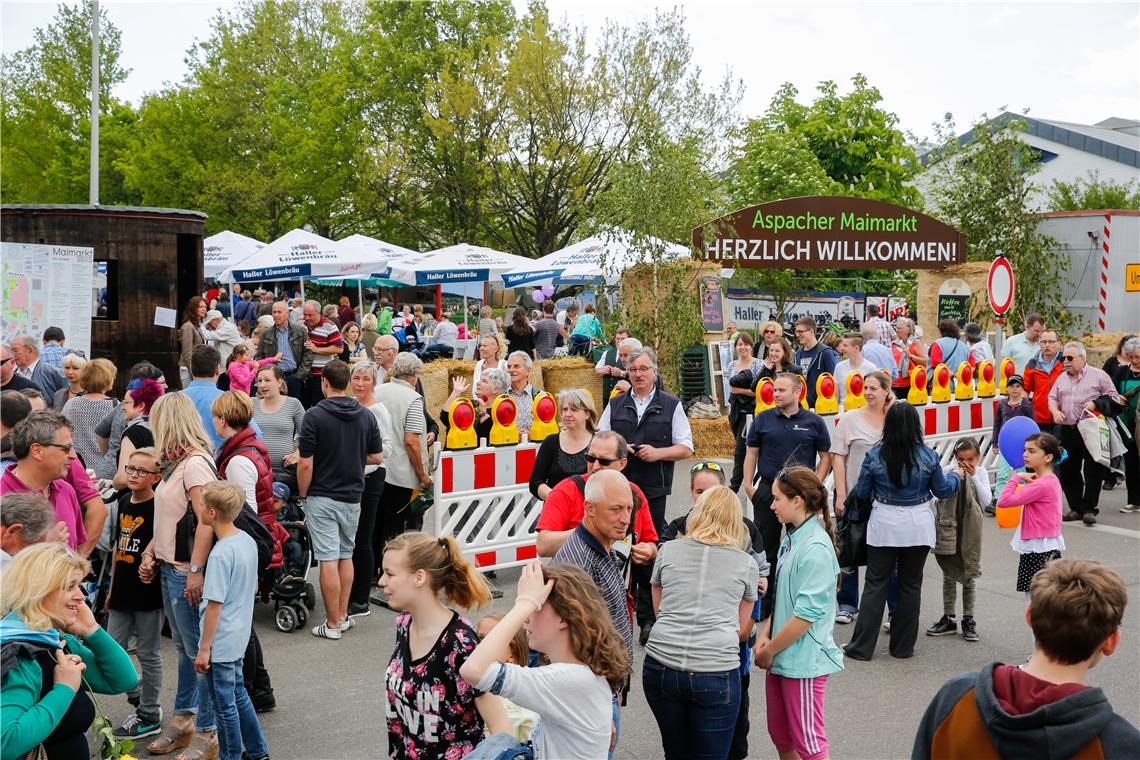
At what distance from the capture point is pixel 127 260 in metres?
14.2

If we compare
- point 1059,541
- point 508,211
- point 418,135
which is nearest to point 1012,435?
point 1059,541

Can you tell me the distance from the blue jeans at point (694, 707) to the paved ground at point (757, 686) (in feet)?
4.62

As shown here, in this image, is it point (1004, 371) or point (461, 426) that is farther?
point (1004, 371)

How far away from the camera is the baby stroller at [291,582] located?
767 centimetres

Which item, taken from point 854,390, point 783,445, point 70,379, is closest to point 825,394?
point 854,390

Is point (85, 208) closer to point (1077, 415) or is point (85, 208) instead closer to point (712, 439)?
point (712, 439)

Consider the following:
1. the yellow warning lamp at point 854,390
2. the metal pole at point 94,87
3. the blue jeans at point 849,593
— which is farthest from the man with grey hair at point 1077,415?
the metal pole at point 94,87

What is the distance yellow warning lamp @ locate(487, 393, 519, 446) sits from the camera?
9.05 metres

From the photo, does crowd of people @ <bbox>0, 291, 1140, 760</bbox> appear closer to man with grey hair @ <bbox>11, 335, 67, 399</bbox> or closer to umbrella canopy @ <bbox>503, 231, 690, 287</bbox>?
man with grey hair @ <bbox>11, 335, 67, 399</bbox>

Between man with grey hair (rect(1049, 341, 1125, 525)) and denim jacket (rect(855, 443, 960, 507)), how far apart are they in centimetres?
526

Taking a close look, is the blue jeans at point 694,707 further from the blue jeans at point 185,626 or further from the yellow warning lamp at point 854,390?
the yellow warning lamp at point 854,390

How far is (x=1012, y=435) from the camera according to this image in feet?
31.9

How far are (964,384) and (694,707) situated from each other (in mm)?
9641

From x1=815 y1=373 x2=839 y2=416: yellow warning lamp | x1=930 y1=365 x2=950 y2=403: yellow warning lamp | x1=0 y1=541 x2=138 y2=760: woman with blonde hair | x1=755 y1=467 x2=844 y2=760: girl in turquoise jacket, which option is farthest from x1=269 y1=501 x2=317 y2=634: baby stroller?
x1=930 y1=365 x2=950 y2=403: yellow warning lamp
